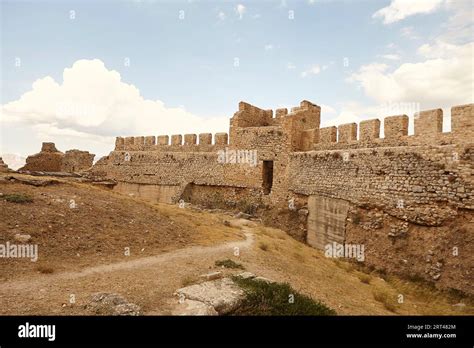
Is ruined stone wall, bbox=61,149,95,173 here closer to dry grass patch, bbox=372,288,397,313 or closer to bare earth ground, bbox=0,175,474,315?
bare earth ground, bbox=0,175,474,315

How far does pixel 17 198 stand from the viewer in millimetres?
10070

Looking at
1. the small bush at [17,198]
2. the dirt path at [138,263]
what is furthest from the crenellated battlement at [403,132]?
the small bush at [17,198]

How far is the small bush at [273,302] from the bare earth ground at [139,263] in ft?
3.06

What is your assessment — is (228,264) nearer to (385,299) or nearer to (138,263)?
(138,263)

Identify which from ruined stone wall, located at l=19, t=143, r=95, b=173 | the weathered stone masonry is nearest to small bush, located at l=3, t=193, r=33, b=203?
the weathered stone masonry

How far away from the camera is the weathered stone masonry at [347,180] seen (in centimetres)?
959

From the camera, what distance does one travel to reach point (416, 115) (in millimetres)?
11484

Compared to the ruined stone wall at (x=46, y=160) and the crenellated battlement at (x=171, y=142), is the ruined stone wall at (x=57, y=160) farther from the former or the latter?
the crenellated battlement at (x=171, y=142)

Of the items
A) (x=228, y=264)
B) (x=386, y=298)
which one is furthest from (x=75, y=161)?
(x=386, y=298)

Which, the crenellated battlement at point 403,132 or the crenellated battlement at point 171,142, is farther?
the crenellated battlement at point 171,142

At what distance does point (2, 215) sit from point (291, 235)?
432 inches

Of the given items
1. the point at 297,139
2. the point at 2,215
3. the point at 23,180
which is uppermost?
the point at 297,139
